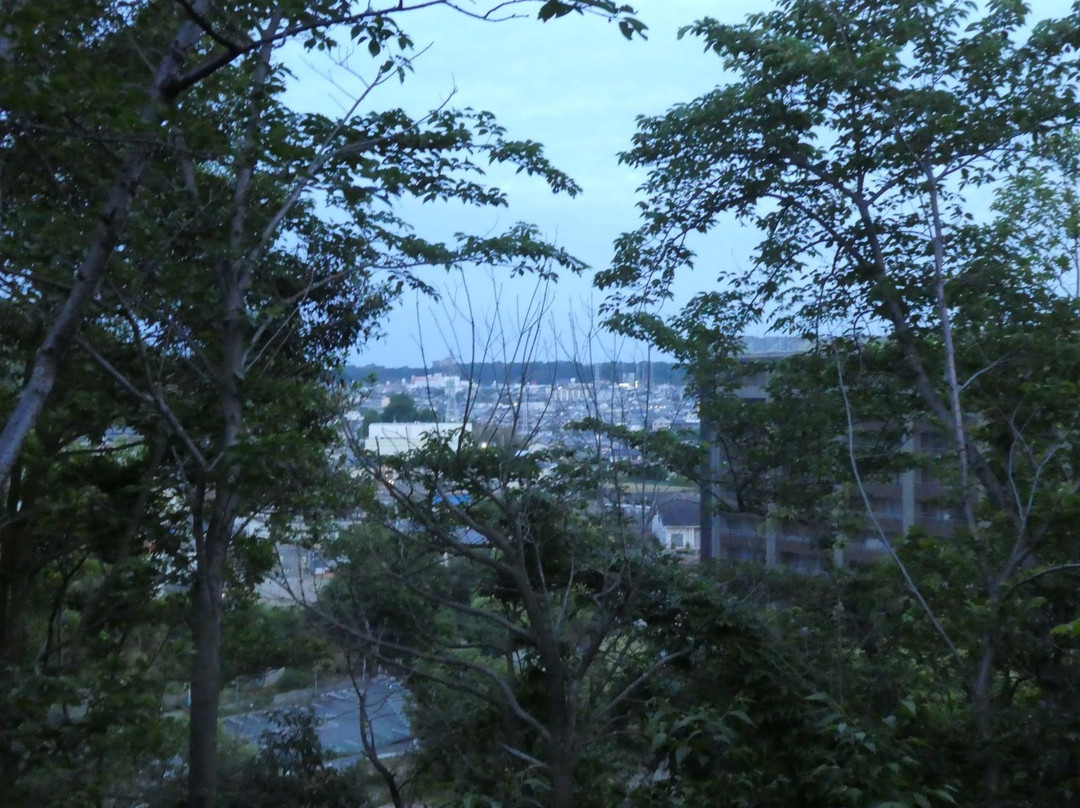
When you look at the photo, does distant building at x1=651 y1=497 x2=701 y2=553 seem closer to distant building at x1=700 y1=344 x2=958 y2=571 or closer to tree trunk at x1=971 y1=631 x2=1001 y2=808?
distant building at x1=700 y1=344 x2=958 y2=571

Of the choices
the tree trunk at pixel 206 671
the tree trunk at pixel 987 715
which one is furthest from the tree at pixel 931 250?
the tree trunk at pixel 206 671

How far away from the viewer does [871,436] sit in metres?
6.73

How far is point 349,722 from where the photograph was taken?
7.28m

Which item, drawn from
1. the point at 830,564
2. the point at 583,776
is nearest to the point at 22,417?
the point at 583,776

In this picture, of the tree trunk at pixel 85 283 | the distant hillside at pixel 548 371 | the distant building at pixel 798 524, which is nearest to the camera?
the tree trunk at pixel 85 283

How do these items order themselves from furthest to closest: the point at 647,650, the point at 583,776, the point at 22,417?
the point at 647,650, the point at 583,776, the point at 22,417

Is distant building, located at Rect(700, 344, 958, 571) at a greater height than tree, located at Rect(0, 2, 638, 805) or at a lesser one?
lesser

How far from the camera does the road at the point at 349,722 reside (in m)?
6.89

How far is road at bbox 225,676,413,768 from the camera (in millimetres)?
6887

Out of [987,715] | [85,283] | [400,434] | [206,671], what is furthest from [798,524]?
[85,283]

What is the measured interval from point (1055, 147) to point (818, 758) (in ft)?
13.7

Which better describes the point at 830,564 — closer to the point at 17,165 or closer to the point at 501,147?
the point at 501,147

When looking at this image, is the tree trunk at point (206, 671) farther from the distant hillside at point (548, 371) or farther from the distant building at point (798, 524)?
the distant building at point (798, 524)

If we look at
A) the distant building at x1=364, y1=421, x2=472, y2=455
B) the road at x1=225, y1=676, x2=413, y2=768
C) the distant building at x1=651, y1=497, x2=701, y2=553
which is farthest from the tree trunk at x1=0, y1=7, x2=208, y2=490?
the road at x1=225, y1=676, x2=413, y2=768
